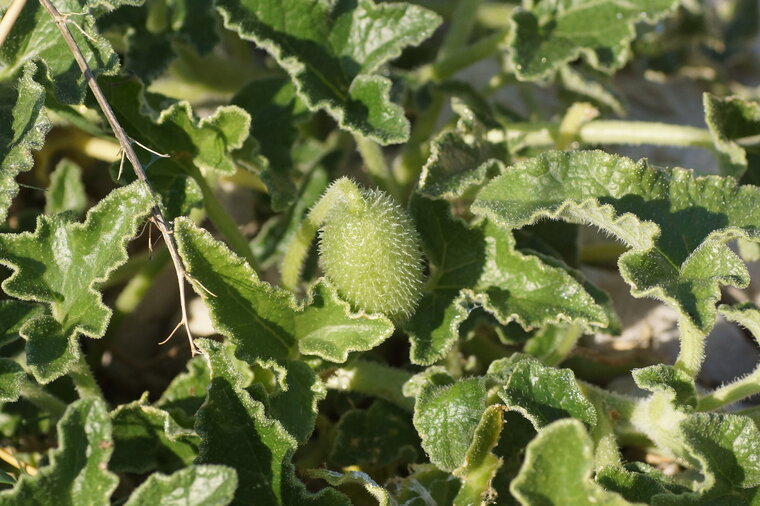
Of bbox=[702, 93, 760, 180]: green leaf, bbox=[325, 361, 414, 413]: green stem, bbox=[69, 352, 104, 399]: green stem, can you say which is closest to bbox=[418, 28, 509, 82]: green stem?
bbox=[702, 93, 760, 180]: green leaf

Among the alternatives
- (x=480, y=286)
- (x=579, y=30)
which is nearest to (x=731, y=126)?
(x=579, y=30)

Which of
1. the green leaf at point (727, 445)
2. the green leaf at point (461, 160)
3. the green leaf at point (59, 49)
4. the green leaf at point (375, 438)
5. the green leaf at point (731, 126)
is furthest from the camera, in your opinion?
the green leaf at point (731, 126)

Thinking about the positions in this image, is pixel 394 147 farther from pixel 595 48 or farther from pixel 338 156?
pixel 595 48

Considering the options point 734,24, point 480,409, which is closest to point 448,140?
point 480,409

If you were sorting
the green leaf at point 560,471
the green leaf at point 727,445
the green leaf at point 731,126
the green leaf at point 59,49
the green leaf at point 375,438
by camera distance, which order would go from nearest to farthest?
the green leaf at point 560,471 → the green leaf at point 727,445 → the green leaf at point 59,49 → the green leaf at point 375,438 → the green leaf at point 731,126

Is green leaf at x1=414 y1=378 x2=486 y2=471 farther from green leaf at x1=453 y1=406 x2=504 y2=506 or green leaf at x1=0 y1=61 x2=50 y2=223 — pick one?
green leaf at x1=0 y1=61 x2=50 y2=223

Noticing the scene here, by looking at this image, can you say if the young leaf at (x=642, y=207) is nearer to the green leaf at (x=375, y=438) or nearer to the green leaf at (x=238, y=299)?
the green leaf at (x=238, y=299)

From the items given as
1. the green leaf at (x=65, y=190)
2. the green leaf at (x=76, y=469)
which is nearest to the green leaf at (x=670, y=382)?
the green leaf at (x=76, y=469)

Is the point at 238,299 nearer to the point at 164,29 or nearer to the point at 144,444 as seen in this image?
the point at 144,444
